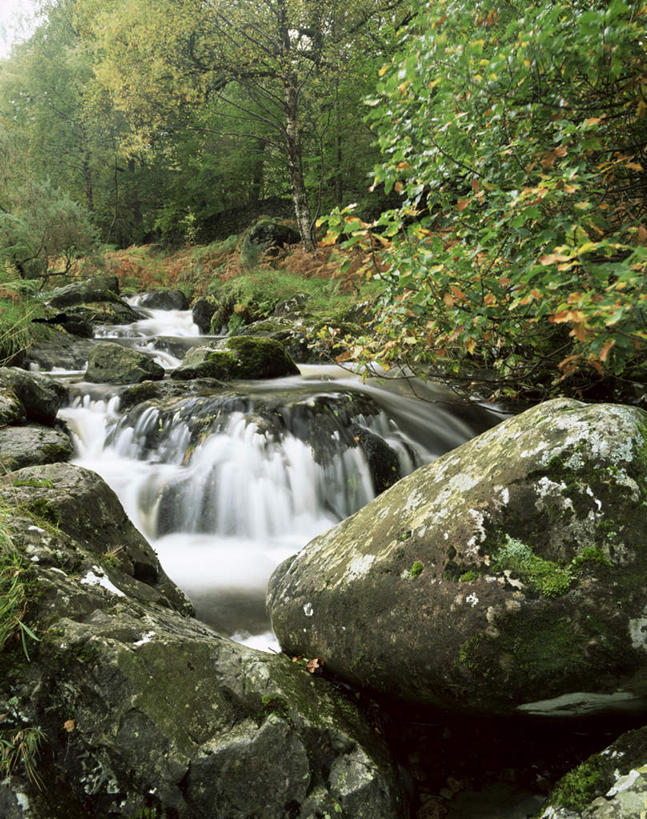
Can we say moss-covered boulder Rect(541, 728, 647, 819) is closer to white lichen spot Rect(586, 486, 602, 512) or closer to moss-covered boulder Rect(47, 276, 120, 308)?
white lichen spot Rect(586, 486, 602, 512)

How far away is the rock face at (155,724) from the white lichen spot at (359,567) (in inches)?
23.2

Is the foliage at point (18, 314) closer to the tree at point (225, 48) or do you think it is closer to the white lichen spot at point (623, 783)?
the tree at point (225, 48)

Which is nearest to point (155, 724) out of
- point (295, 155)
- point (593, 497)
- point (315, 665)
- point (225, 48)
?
point (315, 665)

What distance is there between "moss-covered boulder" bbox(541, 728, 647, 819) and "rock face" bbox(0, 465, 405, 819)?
2.18ft

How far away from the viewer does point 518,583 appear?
2.04 m

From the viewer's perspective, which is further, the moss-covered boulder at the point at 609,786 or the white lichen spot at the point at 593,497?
the white lichen spot at the point at 593,497

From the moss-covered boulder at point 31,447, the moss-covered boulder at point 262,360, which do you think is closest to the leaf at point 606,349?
the moss-covered boulder at point 31,447

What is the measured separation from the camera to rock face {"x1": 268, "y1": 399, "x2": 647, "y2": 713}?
1.92m

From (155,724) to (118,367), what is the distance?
338 inches

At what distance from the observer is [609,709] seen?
6.95 ft

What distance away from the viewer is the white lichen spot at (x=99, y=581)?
2.26 meters

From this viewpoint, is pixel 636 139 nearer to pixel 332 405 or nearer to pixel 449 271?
pixel 449 271

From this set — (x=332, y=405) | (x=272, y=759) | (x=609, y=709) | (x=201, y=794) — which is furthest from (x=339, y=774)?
(x=332, y=405)

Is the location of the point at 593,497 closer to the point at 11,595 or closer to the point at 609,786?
the point at 609,786
